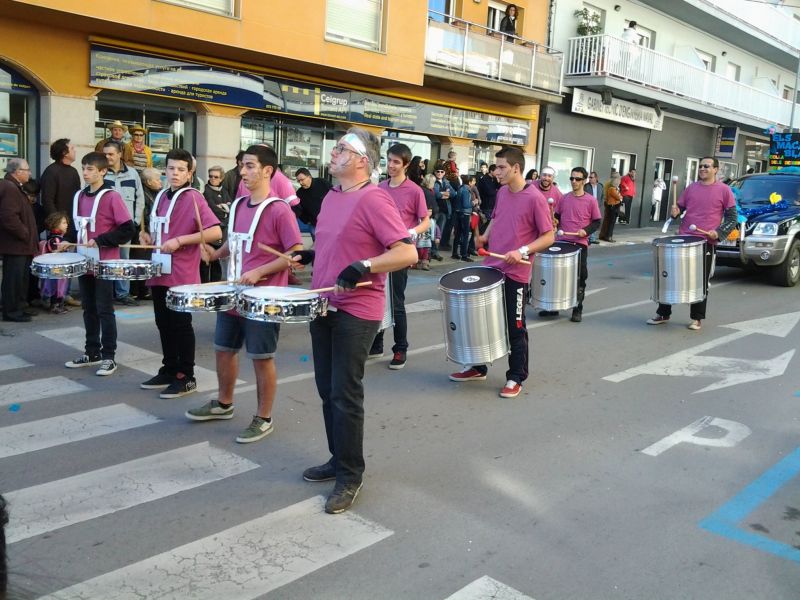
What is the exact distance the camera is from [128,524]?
402 centimetres

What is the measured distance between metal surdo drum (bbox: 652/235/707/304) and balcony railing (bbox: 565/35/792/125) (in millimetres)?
15267

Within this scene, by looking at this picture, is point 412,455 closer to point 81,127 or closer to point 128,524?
point 128,524

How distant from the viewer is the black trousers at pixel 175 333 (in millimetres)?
6176

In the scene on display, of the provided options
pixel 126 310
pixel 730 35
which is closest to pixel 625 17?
pixel 730 35

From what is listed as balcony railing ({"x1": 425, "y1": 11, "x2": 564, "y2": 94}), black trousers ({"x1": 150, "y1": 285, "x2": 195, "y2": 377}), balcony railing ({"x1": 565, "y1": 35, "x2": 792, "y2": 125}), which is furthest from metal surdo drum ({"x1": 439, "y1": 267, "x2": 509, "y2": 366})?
balcony railing ({"x1": 565, "y1": 35, "x2": 792, "y2": 125})

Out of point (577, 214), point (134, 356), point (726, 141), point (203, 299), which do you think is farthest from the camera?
point (726, 141)

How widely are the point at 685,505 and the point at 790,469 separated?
111 centimetres

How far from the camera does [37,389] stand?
247 inches

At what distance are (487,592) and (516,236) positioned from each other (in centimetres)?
369

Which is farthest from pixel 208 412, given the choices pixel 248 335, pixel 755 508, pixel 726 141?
pixel 726 141

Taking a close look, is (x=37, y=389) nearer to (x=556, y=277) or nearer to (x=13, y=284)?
(x=13, y=284)

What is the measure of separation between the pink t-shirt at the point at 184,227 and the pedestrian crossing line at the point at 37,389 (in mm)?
1109

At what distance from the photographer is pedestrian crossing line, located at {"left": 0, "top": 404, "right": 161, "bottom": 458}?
5.08m

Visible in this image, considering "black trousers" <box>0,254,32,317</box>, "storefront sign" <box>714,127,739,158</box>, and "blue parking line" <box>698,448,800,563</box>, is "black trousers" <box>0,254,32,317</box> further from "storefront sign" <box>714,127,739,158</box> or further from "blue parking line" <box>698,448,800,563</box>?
"storefront sign" <box>714,127,739,158</box>
